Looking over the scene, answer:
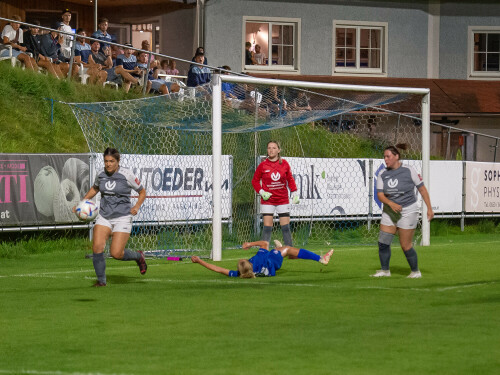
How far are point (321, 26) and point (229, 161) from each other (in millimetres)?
18446

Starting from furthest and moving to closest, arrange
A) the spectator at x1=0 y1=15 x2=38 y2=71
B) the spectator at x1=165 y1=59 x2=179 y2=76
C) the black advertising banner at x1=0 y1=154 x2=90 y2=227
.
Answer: the spectator at x1=165 y1=59 x2=179 y2=76
the spectator at x1=0 y1=15 x2=38 y2=71
the black advertising banner at x1=0 y1=154 x2=90 y2=227

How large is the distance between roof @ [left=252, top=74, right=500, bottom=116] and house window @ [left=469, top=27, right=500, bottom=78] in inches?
32.4

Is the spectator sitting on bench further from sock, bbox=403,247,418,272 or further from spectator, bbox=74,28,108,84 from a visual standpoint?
sock, bbox=403,247,418,272

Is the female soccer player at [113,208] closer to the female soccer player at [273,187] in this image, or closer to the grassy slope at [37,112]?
the female soccer player at [273,187]

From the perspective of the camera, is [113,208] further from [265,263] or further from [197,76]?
[197,76]

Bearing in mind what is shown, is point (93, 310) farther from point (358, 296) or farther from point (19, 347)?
point (358, 296)

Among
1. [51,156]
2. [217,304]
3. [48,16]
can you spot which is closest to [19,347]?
[217,304]

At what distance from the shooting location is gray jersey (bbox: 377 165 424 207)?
13078mm

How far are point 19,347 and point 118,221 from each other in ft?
15.4

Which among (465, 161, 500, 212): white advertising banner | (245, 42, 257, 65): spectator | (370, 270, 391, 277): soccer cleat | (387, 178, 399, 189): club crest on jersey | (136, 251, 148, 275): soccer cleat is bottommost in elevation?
(370, 270, 391, 277): soccer cleat

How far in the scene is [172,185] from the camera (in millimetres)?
19016

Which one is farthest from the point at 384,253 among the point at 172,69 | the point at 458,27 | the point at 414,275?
the point at 458,27

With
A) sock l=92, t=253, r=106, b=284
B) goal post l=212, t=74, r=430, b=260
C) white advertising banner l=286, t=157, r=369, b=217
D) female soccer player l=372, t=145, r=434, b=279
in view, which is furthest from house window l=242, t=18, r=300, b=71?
sock l=92, t=253, r=106, b=284

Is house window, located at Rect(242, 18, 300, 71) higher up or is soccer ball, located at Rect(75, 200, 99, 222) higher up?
house window, located at Rect(242, 18, 300, 71)
